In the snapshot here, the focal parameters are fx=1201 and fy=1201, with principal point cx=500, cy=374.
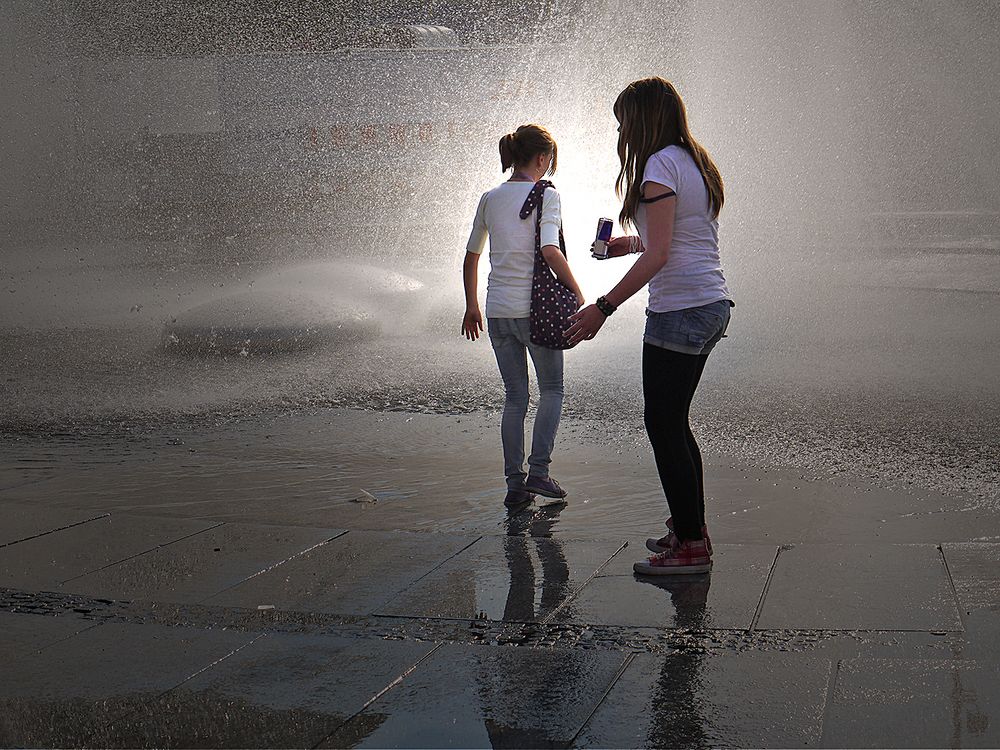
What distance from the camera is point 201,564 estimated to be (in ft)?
14.3

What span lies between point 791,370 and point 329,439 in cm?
319

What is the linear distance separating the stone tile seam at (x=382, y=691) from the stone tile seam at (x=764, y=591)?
0.91 meters

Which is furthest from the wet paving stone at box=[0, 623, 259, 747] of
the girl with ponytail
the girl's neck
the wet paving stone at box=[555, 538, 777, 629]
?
the girl's neck

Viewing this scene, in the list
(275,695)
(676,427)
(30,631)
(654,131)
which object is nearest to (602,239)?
(654,131)

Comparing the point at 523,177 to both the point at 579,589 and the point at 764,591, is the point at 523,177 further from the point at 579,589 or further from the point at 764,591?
the point at 764,591

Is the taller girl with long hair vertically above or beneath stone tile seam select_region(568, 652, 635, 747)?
above

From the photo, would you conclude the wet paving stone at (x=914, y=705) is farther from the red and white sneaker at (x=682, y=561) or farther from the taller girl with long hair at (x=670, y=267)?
the taller girl with long hair at (x=670, y=267)

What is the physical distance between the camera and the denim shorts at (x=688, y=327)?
152 inches

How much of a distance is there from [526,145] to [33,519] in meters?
2.59

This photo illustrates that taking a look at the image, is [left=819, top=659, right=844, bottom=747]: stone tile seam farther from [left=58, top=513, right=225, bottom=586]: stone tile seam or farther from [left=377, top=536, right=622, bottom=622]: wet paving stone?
[left=58, top=513, right=225, bottom=586]: stone tile seam

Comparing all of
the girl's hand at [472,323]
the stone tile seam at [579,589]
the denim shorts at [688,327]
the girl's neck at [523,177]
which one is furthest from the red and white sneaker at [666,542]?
the girl's neck at [523,177]

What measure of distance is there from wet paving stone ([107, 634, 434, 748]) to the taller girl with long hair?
3.58 feet

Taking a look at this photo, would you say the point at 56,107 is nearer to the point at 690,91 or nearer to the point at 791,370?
the point at 690,91

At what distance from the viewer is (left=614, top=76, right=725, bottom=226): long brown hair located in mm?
3883
